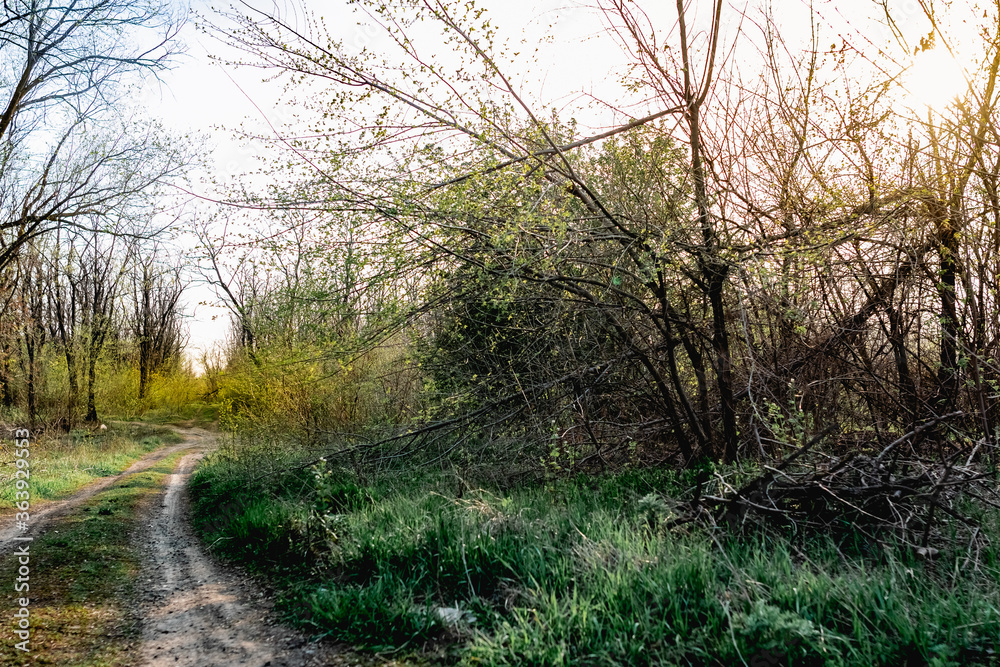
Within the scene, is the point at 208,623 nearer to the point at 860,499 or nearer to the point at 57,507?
the point at 860,499

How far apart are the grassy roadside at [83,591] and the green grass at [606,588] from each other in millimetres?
1195

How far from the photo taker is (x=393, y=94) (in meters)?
5.76

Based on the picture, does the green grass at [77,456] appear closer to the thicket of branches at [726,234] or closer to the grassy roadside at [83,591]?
the grassy roadside at [83,591]

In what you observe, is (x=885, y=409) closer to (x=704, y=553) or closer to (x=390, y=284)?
(x=704, y=553)

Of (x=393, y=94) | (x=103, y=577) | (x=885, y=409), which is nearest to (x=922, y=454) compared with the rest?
(x=885, y=409)

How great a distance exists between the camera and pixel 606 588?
3.54m

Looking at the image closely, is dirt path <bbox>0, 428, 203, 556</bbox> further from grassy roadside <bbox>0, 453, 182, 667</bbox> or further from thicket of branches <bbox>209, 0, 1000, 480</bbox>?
thicket of branches <bbox>209, 0, 1000, 480</bbox>

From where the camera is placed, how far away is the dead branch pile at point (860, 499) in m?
4.35

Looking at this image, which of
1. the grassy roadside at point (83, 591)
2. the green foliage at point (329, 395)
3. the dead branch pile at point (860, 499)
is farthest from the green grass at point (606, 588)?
the green foliage at point (329, 395)

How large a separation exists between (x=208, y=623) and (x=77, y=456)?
14.1 metres

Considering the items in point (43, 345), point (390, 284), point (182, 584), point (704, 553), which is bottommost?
point (182, 584)

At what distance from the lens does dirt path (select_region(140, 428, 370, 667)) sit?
3929 millimetres

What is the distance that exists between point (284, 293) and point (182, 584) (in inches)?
124

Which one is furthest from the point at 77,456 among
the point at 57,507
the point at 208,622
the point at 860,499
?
the point at 860,499
